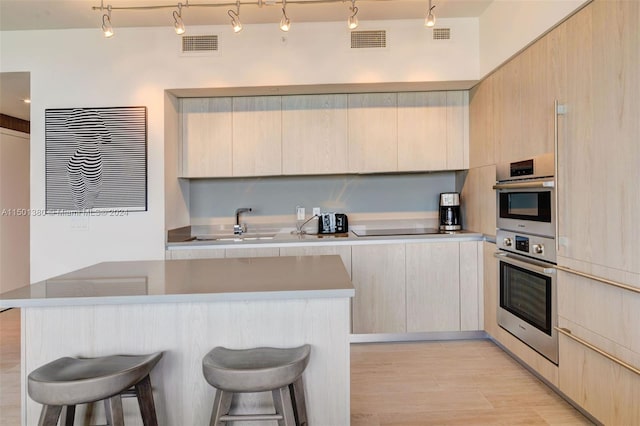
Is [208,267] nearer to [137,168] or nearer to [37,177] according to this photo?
[137,168]

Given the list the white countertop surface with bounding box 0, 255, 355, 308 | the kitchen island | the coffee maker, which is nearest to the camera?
the white countertop surface with bounding box 0, 255, 355, 308

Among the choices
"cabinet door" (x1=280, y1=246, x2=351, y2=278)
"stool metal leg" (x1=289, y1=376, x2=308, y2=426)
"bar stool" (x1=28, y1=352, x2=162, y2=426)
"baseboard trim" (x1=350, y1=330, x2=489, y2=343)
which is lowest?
"baseboard trim" (x1=350, y1=330, x2=489, y2=343)

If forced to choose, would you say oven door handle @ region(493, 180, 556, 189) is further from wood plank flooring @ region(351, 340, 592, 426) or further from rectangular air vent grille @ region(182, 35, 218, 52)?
rectangular air vent grille @ region(182, 35, 218, 52)

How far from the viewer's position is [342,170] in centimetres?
346

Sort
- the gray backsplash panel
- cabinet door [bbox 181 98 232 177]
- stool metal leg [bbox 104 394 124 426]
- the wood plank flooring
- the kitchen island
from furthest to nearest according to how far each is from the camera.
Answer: the gray backsplash panel → cabinet door [bbox 181 98 232 177] → the wood plank flooring → the kitchen island → stool metal leg [bbox 104 394 124 426]

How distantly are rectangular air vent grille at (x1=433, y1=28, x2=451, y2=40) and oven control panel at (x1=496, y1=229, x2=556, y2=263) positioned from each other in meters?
1.70

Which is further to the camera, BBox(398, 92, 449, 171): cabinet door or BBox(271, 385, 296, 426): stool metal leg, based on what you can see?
BBox(398, 92, 449, 171): cabinet door

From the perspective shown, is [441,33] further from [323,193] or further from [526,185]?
[323,193]

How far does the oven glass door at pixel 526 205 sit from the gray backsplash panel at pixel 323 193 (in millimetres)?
994

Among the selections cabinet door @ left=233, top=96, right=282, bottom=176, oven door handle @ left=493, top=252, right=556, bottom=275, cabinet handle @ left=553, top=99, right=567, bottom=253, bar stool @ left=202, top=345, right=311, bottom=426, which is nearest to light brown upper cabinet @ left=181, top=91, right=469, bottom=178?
cabinet door @ left=233, top=96, right=282, bottom=176

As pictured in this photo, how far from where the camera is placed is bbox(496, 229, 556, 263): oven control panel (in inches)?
89.7

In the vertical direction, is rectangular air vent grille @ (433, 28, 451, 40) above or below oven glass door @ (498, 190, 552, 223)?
above

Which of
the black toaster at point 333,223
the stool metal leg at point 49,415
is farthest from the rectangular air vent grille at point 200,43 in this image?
the stool metal leg at point 49,415

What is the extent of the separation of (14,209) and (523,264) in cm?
583
